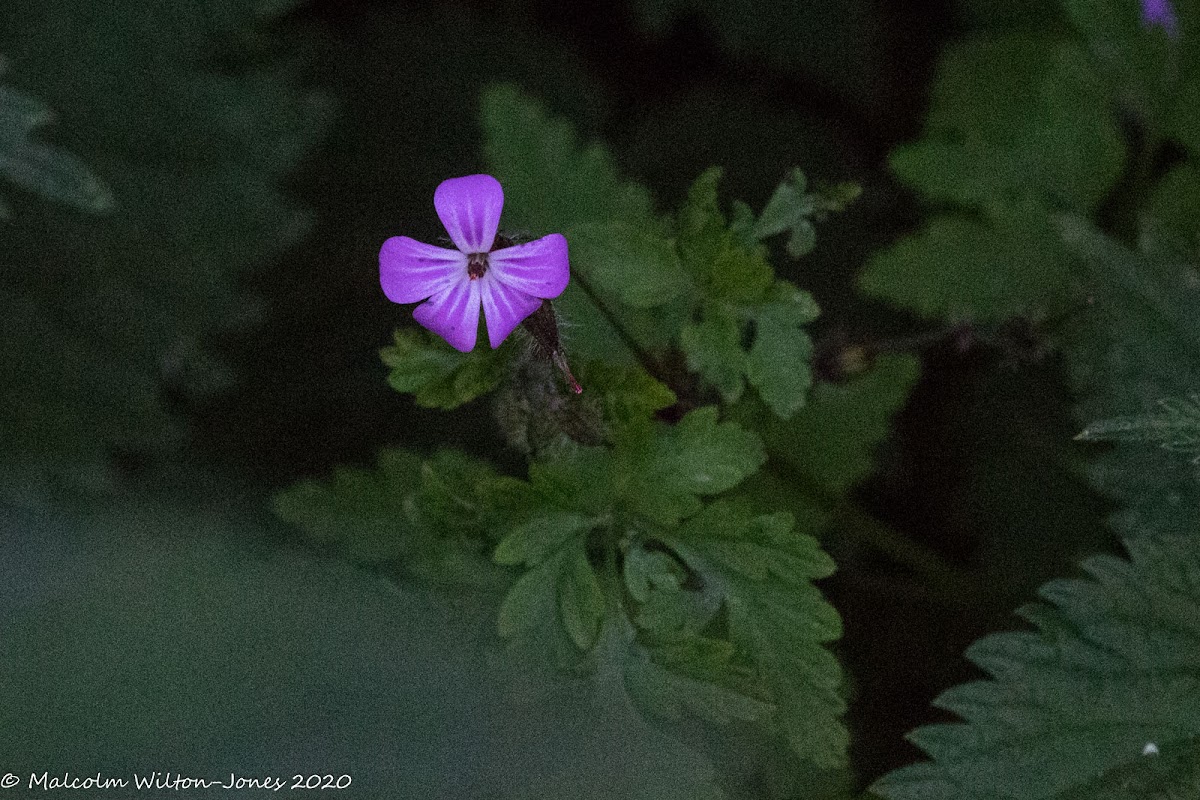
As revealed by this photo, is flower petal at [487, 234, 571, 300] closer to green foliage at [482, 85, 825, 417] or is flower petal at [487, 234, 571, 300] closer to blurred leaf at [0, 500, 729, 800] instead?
green foliage at [482, 85, 825, 417]

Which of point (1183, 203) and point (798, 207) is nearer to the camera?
point (798, 207)

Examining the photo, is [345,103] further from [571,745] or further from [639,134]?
[571,745]

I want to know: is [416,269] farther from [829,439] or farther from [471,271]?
[829,439]

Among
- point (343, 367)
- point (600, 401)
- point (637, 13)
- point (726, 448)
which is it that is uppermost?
point (637, 13)

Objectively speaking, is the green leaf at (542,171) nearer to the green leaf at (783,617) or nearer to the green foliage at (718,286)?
the green foliage at (718,286)

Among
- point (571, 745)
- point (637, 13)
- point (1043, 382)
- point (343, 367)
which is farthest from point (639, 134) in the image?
point (571, 745)

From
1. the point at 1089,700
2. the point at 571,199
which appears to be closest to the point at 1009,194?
the point at 571,199
